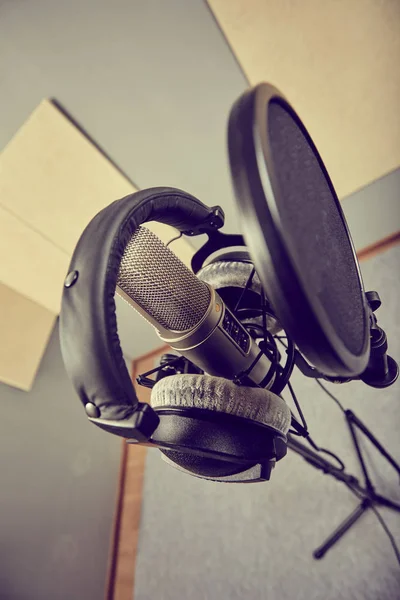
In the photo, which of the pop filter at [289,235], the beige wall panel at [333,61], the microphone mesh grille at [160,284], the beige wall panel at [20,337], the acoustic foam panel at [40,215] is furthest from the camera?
the beige wall panel at [20,337]

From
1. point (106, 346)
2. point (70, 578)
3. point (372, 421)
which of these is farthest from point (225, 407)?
point (70, 578)

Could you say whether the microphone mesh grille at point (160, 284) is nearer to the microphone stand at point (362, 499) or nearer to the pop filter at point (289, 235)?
the pop filter at point (289, 235)

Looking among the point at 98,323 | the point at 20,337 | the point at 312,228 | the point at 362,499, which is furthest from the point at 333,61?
the point at 20,337

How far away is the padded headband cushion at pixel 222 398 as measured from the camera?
1.30 ft

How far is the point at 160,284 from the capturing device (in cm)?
37

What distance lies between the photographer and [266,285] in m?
0.23

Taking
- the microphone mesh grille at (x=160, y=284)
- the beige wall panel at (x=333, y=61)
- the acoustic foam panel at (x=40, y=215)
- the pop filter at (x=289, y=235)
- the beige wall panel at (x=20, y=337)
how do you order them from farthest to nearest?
1. the beige wall panel at (x=20, y=337)
2. the acoustic foam panel at (x=40, y=215)
3. the beige wall panel at (x=333, y=61)
4. the microphone mesh grille at (x=160, y=284)
5. the pop filter at (x=289, y=235)

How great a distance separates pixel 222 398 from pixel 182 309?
0.10 meters

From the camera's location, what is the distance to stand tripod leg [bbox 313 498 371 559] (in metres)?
1.11

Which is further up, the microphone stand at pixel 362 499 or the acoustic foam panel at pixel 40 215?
the acoustic foam panel at pixel 40 215

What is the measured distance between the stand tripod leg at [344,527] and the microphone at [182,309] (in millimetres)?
945

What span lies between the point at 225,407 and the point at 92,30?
1.10 meters

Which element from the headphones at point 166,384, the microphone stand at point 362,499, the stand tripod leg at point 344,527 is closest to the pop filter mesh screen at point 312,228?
the headphones at point 166,384

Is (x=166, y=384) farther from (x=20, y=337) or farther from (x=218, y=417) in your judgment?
(x=20, y=337)
